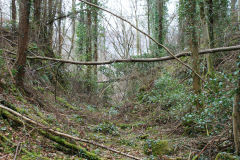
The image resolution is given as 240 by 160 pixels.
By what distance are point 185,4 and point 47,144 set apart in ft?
18.0

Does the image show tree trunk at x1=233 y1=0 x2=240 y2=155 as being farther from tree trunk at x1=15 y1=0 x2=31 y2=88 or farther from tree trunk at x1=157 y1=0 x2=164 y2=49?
tree trunk at x1=157 y1=0 x2=164 y2=49

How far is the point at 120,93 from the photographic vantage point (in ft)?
43.6

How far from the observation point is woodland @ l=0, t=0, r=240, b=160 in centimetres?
468

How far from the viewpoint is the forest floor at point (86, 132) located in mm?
4629

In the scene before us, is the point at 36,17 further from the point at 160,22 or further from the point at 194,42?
the point at 160,22

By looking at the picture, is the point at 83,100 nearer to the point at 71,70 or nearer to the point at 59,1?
the point at 71,70

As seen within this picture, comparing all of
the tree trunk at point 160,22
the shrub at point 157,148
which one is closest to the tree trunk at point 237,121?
the shrub at point 157,148

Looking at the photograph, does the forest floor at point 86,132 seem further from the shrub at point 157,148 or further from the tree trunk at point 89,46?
the tree trunk at point 89,46

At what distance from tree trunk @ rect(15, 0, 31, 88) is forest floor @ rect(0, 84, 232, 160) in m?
0.61

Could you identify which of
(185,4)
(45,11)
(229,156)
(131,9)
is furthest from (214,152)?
(131,9)

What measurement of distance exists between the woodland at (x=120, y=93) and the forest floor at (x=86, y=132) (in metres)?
0.03

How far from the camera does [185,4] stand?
6.59m

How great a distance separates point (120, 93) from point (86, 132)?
20.5ft

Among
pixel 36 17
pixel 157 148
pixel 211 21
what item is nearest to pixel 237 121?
pixel 157 148
